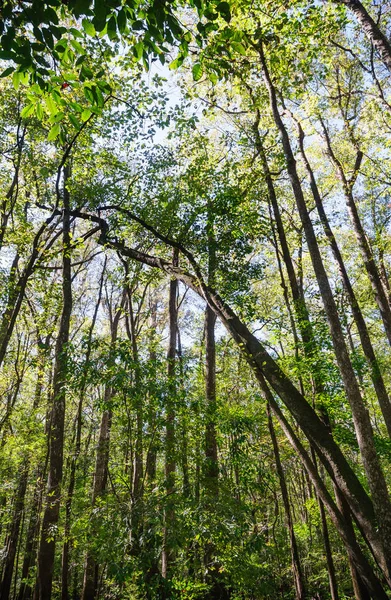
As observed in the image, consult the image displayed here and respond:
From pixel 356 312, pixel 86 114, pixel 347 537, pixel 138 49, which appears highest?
pixel 356 312

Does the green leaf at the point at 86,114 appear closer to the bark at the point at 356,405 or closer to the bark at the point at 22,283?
the bark at the point at 22,283

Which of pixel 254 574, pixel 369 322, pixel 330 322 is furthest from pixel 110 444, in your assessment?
pixel 369 322

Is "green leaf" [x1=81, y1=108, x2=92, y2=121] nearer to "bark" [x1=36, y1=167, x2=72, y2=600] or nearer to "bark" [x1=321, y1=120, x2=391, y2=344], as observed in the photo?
"bark" [x1=36, y1=167, x2=72, y2=600]

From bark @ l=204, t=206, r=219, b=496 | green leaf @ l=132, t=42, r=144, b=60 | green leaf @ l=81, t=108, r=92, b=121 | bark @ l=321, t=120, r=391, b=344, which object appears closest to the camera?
green leaf @ l=81, t=108, r=92, b=121

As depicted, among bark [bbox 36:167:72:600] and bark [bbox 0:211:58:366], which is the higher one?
bark [bbox 0:211:58:366]

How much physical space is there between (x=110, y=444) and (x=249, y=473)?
2.71m

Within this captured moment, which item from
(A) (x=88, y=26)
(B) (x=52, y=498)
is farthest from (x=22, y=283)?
(B) (x=52, y=498)

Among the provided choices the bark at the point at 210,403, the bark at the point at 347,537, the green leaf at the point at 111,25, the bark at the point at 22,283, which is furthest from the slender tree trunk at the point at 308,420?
the green leaf at the point at 111,25

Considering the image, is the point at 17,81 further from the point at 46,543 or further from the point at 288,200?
the point at 288,200

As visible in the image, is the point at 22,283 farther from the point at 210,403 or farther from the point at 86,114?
the point at 210,403

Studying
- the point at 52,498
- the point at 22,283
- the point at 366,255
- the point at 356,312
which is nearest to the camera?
the point at 22,283

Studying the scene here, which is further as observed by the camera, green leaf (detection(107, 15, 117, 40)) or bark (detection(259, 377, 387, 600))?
bark (detection(259, 377, 387, 600))

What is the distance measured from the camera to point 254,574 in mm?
5559

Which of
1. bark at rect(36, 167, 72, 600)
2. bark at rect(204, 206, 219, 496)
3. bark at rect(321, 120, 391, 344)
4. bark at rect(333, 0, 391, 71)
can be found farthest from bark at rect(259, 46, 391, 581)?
bark at rect(321, 120, 391, 344)
